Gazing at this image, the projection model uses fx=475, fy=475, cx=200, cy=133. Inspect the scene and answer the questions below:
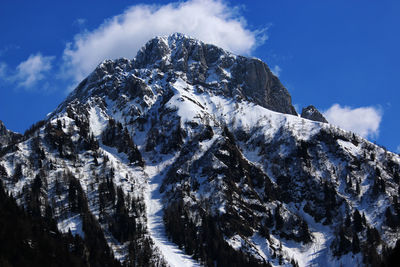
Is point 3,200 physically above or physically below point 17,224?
above

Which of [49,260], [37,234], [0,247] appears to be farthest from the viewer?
[37,234]

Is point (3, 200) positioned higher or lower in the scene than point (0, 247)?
higher

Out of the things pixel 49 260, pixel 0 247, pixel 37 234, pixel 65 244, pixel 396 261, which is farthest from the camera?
pixel 65 244

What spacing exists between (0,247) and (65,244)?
5250cm

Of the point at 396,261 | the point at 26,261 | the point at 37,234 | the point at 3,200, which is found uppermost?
the point at 3,200

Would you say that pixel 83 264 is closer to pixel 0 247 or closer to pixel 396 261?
pixel 0 247

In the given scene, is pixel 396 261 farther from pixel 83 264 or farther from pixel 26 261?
pixel 83 264

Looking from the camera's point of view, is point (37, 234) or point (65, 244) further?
point (65, 244)

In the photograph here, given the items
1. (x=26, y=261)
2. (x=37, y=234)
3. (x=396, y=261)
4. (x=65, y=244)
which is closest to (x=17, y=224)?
(x=37, y=234)

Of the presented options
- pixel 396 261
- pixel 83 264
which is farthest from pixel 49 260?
pixel 396 261

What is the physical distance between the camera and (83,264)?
612ft

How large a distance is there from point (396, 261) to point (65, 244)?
530 ft

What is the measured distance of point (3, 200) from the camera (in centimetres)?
18175

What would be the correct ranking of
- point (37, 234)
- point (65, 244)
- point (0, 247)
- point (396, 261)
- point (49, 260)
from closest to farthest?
point (396, 261)
point (0, 247)
point (49, 260)
point (37, 234)
point (65, 244)
